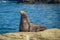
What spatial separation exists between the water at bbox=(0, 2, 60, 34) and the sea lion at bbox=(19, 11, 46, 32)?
49mm

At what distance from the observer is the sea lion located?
1.23 metres

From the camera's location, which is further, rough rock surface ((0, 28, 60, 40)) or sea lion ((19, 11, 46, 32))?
sea lion ((19, 11, 46, 32))

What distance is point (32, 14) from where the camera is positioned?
1395 millimetres

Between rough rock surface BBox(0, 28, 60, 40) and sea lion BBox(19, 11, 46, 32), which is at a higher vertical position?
rough rock surface BBox(0, 28, 60, 40)

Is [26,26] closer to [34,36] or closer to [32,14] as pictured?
[32,14]

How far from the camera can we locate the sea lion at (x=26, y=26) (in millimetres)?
1227

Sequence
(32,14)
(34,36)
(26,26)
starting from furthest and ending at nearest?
1. (32,14)
2. (26,26)
3. (34,36)

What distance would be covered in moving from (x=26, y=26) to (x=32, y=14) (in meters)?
0.20

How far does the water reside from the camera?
1309mm

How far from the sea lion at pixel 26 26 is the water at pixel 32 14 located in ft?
0.16

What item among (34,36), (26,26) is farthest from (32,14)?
(34,36)

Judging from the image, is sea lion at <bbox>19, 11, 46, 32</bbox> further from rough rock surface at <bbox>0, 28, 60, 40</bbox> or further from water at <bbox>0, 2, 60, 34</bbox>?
rough rock surface at <bbox>0, 28, 60, 40</bbox>

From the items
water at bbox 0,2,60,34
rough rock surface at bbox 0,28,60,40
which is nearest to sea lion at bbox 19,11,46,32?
water at bbox 0,2,60,34

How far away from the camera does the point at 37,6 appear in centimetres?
144
